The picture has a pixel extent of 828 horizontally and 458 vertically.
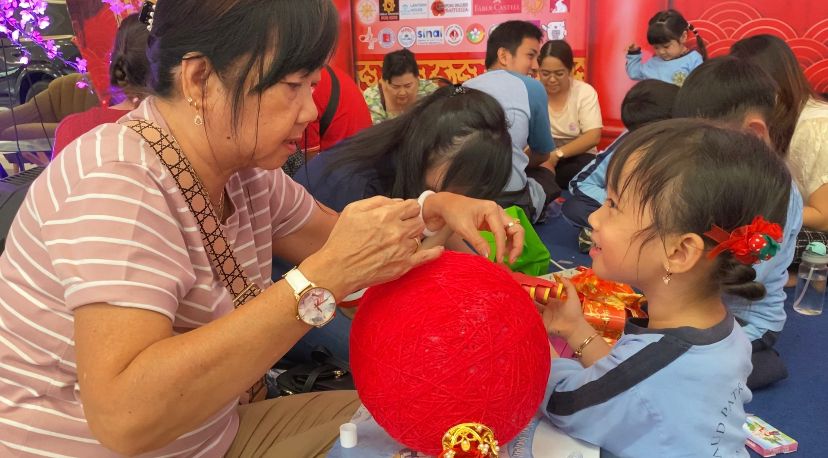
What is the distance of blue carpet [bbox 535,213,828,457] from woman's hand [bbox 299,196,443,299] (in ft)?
5.49

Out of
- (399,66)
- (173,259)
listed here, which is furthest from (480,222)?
(399,66)

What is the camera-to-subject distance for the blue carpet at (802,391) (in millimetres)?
2240

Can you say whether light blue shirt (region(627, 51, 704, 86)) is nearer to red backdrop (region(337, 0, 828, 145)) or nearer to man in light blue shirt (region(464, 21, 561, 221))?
red backdrop (region(337, 0, 828, 145))

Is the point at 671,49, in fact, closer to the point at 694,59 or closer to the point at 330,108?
the point at 694,59

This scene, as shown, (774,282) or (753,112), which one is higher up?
(753,112)

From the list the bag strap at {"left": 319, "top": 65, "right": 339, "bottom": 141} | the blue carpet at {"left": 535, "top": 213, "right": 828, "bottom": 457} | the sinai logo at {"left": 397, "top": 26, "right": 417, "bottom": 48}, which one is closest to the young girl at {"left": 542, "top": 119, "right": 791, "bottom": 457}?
the blue carpet at {"left": 535, "top": 213, "right": 828, "bottom": 457}

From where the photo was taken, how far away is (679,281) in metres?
1.32

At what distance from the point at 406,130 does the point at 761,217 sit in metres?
1.22

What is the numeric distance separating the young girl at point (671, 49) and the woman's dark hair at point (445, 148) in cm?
320

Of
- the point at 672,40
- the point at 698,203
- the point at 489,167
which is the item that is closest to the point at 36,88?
the point at 489,167

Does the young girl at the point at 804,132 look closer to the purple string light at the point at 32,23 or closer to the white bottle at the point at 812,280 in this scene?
the white bottle at the point at 812,280

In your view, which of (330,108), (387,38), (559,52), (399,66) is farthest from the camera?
(387,38)

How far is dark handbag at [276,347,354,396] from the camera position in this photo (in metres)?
2.00

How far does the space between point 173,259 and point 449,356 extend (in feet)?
1.56
